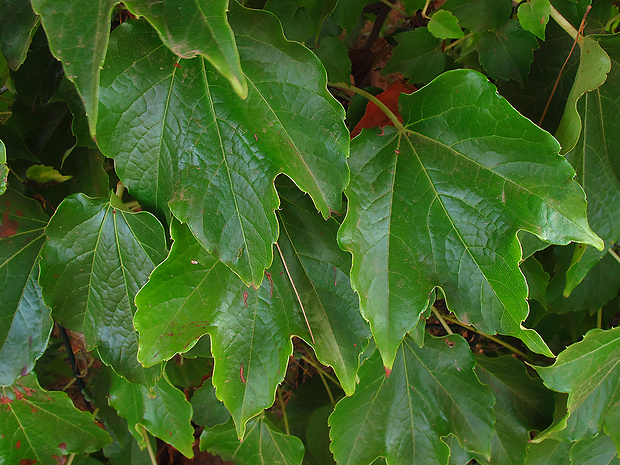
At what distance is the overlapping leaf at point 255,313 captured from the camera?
1.50 feet

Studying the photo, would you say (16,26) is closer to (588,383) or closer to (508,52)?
(508,52)

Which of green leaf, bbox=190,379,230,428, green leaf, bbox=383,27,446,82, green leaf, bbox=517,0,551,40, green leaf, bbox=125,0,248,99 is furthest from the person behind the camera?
green leaf, bbox=190,379,230,428

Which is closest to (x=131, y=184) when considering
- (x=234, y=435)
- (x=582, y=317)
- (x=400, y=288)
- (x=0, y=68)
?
(x=400, y=288)

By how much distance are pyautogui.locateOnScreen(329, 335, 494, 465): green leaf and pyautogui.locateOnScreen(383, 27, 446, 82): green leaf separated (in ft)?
1.32

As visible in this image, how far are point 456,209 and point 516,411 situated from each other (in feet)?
1.65

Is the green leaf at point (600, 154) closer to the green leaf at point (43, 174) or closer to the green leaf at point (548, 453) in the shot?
the green leaf at point (548, 453)

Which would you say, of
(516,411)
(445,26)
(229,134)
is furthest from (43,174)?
(516,411)

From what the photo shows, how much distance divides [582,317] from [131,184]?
35.7 inches

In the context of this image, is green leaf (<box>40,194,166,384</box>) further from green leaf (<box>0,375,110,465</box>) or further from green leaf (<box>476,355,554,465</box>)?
green leaf (<box>476,355,554,465</box>)

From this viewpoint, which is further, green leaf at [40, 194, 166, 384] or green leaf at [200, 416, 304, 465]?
green leaf at [200, 416, 304, 465]

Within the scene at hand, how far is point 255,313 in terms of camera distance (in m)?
0.50

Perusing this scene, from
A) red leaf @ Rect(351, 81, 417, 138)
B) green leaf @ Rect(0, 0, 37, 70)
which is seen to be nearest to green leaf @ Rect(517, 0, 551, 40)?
red leaf @ Rect(351, 81, 417, 138)

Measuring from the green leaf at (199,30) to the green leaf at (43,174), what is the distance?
1.15 ft

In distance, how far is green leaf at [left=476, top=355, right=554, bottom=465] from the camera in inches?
29.7
